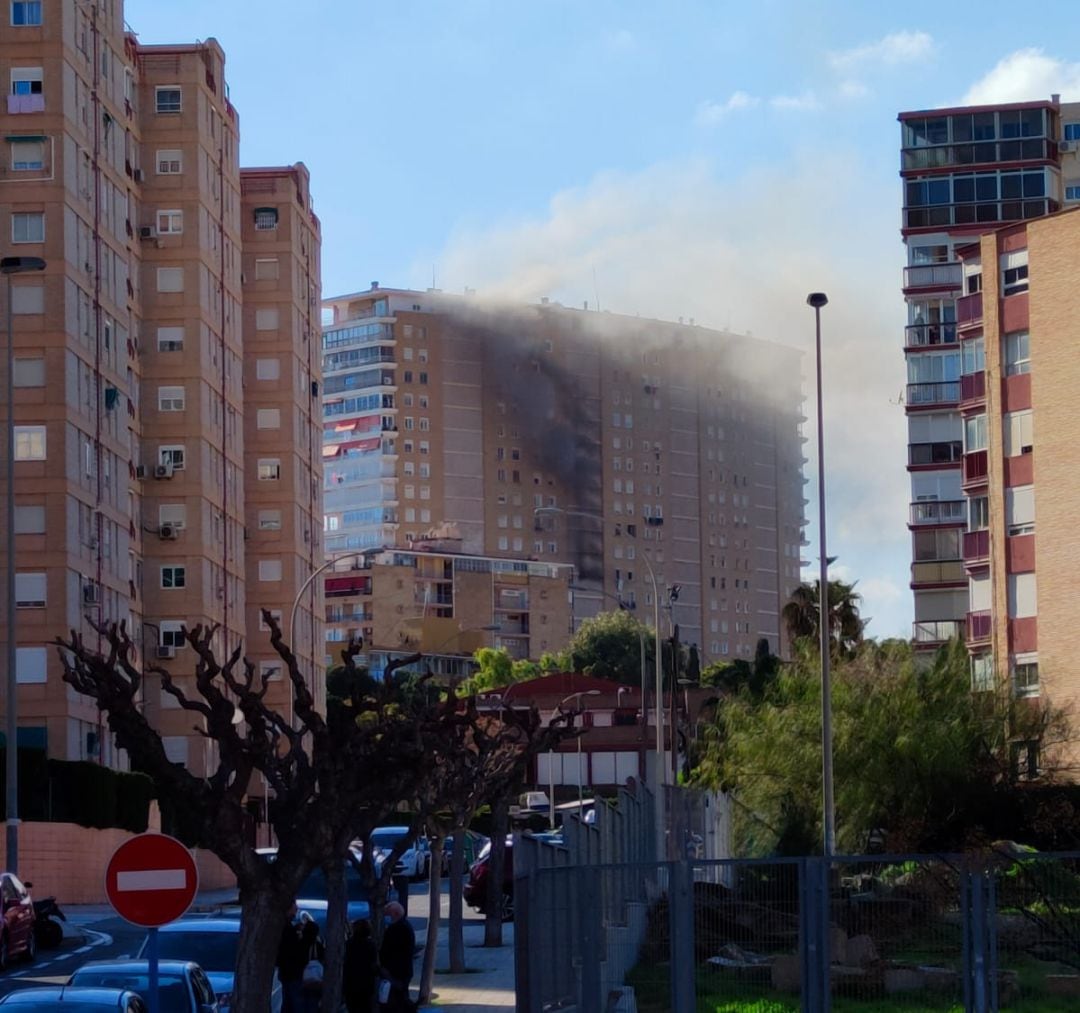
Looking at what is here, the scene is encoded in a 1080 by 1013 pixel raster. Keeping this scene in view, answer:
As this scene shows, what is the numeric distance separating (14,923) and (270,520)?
6539 centimetres

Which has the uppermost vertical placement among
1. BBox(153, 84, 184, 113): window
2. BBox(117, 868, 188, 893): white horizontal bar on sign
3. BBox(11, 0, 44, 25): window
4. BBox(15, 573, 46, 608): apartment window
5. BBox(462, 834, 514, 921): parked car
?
BBox(153, 84, 184, 113): window

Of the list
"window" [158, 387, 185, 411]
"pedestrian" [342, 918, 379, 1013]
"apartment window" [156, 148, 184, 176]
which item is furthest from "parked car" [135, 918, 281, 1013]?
"apartment window" [156, 148, 184, 176]

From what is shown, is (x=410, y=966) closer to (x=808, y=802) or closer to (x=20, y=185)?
(x=808, y=802)

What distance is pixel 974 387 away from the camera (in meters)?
69.1

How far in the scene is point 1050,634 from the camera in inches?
2488

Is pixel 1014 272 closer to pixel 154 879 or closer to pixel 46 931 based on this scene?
pixel 46 931

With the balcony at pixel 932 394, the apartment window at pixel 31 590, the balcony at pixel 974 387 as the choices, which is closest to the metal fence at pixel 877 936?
the balcony at pixel 974 387

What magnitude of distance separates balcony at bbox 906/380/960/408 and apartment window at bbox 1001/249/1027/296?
24587 mm

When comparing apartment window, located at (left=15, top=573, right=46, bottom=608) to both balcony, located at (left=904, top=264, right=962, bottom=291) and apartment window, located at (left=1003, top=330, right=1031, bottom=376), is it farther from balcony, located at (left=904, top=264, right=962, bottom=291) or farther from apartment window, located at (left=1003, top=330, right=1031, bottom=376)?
balcony, located at (left=904, top=264, right=962, bottom=291)

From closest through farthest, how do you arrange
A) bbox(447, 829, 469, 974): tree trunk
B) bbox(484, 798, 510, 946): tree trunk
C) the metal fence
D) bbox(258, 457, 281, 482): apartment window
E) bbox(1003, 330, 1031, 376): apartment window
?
the metal fence < bbox(447, 829, 469, 974): tree trunk < bbox(484, 798, 510, 946): tree trunk < bbox(1003, 330, 1031, 376): apartment window < bbox(258, 457, 281, 482): apartment window

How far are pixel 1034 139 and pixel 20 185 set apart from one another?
46771 mm

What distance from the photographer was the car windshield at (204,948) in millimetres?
24938

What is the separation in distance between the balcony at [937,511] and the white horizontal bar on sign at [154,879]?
72.9 metres

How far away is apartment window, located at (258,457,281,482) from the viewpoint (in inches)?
3986
